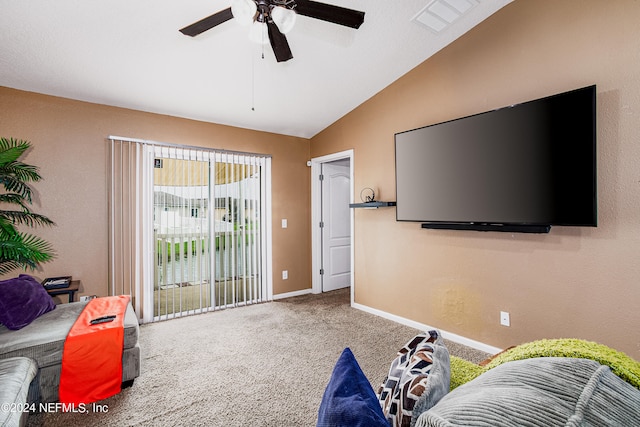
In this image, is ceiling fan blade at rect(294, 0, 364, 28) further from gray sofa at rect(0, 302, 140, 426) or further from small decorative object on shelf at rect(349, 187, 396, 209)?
gray sofa at rect(0, 302, 140, 426)

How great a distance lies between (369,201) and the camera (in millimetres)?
3752

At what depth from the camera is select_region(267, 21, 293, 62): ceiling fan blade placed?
74.1 inches

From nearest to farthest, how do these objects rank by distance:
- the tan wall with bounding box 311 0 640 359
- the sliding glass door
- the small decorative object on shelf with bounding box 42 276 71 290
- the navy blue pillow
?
the navy blue pillow < the tan wall with bounding box 311 0 640 359 < the small decorative object on shelf with bounding box 42 276 71 290 < the sliding glass door

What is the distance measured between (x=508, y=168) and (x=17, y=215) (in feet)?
14.6

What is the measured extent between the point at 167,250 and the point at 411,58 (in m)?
3.55

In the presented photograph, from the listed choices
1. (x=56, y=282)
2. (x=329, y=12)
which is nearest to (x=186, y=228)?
(x=56, y=282)

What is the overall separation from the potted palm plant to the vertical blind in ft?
2.02

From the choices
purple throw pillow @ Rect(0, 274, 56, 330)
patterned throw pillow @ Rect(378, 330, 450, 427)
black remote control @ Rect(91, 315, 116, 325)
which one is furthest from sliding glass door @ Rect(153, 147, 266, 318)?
patterned throw pillow @ Rect(378, 330, 450, 427)

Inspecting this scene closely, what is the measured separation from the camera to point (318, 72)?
10.4 ft

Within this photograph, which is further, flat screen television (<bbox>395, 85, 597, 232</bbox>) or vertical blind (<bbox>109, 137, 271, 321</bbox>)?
vertical blind (<bbox>109, 137, 271, 321</bbox>)

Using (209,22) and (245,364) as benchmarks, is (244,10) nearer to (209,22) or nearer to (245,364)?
(209,22)

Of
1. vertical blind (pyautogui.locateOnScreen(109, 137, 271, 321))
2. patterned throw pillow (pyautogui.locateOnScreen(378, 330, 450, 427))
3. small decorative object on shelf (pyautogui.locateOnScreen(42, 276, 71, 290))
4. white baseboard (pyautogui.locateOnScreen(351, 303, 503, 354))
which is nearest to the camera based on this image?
patterned throw pillow (pyautogui.locateOnScreen(378, 330, 450, 427))

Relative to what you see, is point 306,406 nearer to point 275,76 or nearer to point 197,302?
point 197,302

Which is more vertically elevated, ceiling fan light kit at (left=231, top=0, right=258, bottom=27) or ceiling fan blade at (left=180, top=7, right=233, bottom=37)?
ceiling fan blade at (left=180, top=7, right=233, bottom=37)
